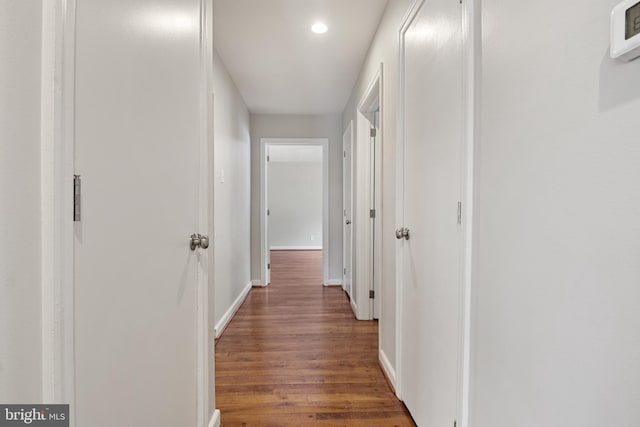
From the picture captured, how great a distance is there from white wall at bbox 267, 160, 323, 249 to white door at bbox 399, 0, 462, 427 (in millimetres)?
6501

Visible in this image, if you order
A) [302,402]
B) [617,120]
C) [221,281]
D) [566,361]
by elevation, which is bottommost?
[302,402]

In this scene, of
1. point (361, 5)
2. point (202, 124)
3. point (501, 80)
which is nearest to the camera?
point (501, 80)

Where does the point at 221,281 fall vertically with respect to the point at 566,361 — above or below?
below

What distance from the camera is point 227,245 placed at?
3.06 m

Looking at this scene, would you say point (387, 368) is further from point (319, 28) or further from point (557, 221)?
point (319, 28)

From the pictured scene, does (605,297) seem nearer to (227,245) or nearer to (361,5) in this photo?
(361,5)

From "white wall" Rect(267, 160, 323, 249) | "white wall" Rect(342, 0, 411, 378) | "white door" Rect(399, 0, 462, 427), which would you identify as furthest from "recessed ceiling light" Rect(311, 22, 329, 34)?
"white wall" Rect(267, 160, 323, 249)

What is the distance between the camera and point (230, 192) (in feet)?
10.6

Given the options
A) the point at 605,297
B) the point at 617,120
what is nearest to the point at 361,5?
the point at 617,120

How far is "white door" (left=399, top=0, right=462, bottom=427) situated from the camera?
1.16m

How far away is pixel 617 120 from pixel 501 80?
38 centimetres

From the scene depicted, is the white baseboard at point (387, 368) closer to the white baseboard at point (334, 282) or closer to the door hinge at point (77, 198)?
the door hinge at point (77, 198)

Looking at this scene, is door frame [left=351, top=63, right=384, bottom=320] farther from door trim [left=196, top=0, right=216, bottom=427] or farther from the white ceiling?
door trim [left=196, top=0, right=216, bottom=427]

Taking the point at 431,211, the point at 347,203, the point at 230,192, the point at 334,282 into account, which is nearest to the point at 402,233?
the point at 431,211
